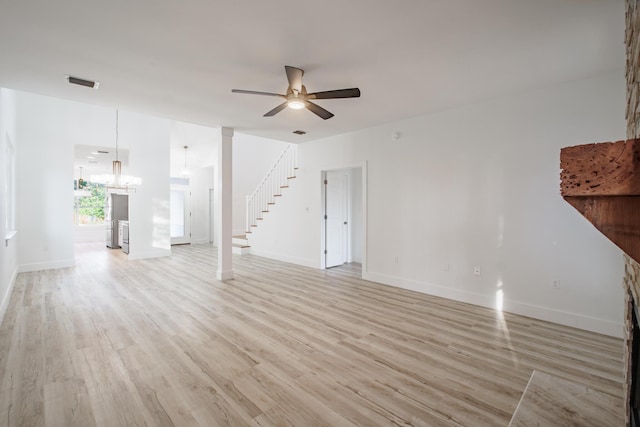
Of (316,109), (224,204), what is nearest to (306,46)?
(316,109)

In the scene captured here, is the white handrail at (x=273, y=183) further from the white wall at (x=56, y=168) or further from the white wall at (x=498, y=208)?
the white wall at (x=56, y=168)

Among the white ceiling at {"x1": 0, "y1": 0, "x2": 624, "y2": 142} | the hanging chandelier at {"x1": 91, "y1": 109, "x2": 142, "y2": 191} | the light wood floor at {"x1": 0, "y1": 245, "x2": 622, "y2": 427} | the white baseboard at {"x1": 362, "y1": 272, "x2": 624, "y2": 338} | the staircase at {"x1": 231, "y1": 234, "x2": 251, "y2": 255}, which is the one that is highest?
the white ceiling at {"x1": 0, "y1": 0, "x2": 624, "y2": 142}

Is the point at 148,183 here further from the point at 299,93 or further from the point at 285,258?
the point at 299,93

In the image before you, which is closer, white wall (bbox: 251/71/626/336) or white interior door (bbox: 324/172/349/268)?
white wall (bbox: 251/71/626/336)

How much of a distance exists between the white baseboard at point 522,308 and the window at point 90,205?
1212 centimetres

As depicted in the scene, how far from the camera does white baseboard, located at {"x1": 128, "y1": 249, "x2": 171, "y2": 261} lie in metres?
7.58

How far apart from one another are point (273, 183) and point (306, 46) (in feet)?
18.3

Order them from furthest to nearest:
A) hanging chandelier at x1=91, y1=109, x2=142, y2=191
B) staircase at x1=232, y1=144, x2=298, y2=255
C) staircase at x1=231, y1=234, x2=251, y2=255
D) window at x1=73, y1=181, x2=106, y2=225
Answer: window at x1=73, y1=181, x2=106, y2=225 < staircase at x1=231, y1=234, x2=251, y2=255 < staircase at x1=232, y1=144, x2=298, y2=255 < hanging chandelier at x1=91, y1=109, x2=142, y2=191

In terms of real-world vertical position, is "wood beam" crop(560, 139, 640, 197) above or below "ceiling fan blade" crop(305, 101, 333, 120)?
below

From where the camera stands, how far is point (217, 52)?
277 centimetres

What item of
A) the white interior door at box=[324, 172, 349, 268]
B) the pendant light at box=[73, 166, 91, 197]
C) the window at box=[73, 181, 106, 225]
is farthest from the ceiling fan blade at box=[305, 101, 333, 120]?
the pendant light at box=[73, 166, 91, 197]

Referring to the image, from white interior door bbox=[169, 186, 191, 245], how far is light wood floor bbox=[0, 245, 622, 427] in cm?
594

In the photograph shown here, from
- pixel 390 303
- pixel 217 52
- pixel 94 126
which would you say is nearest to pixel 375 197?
pixel 390 303

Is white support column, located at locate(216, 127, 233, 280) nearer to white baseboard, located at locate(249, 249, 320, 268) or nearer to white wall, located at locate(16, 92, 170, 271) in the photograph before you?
white baseboard, located at locate(249, 249, 320, 268)
